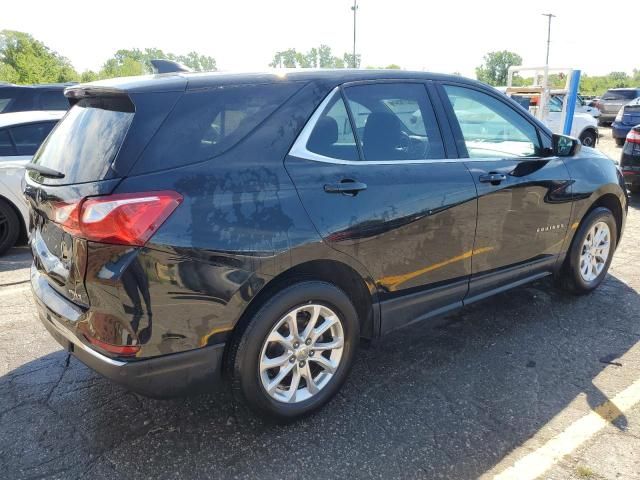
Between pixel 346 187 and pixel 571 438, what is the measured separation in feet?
5.41

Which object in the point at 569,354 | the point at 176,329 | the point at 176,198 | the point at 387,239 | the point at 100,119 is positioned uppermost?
the point at 100,119

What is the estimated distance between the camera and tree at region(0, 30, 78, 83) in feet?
120

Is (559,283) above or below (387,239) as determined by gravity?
below

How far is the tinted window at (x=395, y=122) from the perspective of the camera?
2877 mm

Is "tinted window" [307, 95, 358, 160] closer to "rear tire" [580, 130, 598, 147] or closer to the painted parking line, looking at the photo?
the painted parking line

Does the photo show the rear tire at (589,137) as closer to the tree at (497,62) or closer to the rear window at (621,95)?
the rear window at (621,95)

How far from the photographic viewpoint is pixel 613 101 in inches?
931

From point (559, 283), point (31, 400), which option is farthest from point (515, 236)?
point (31, 400)

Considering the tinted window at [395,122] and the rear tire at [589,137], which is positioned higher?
the tinted window at [395,122]

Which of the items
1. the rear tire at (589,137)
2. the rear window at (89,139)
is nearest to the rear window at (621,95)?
the rear tire at (589,137)

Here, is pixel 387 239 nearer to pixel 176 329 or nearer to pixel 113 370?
pixel 176 329

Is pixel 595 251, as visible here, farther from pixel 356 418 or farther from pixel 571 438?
pixel 356 418

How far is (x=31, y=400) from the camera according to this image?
293cm

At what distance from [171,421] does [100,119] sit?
1543 mm
